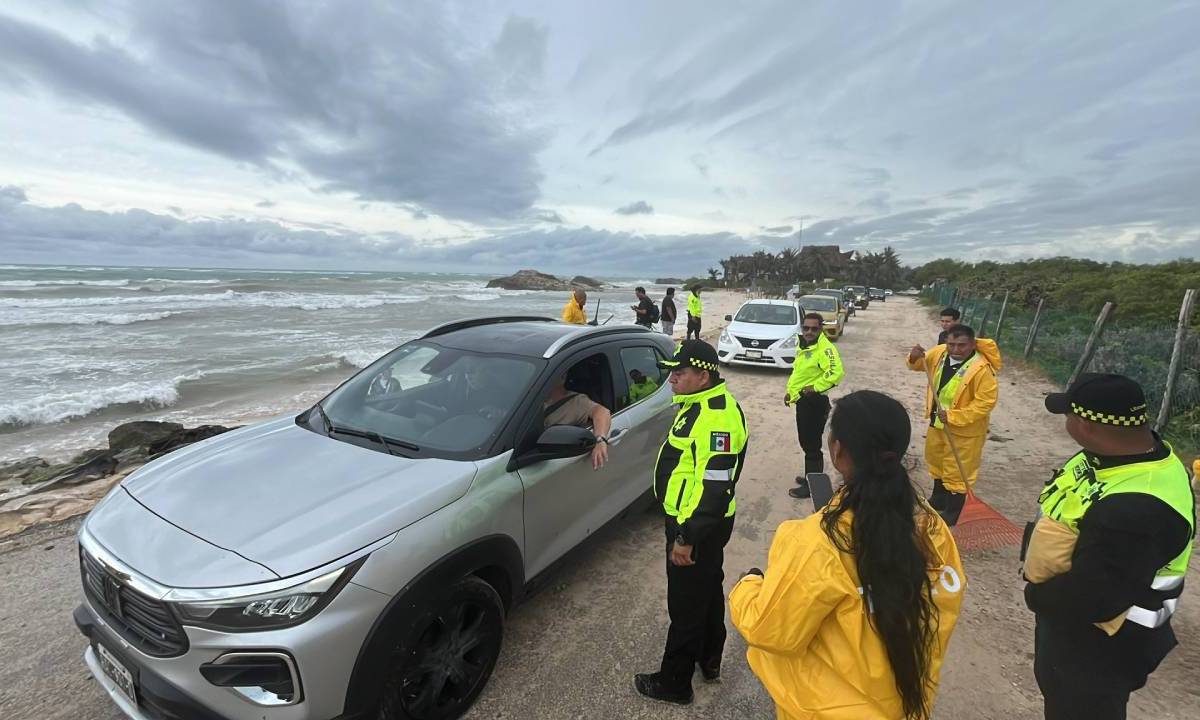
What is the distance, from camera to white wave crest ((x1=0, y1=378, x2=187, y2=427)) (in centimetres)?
784

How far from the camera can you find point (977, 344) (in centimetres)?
399

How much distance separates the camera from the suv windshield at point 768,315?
37.3ft

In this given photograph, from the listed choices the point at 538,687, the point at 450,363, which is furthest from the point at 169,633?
the point at 450,363

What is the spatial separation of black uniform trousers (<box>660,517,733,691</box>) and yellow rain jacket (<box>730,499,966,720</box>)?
77 cm

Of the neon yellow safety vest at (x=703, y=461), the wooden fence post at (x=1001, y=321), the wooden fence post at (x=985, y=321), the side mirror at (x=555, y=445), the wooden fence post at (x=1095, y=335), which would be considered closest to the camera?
the neon yellow safety vest at (x=703, y=461)

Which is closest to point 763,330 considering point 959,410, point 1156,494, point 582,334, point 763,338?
point 763,338

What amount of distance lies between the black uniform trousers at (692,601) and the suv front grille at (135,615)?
1.81m

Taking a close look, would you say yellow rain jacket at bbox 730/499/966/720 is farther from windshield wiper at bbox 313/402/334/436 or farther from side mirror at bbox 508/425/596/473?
windshield wiper at bbox 313/402/334/436

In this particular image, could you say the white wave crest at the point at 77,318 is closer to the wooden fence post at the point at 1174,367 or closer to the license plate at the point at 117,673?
the license plate at the point at 117,673

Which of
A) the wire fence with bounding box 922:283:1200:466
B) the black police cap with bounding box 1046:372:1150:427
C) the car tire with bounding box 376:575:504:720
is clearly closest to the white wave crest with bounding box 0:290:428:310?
the car tire with bounding box 376:575:504:720

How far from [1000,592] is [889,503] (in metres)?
3.05

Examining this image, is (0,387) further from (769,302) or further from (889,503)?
(769,302)

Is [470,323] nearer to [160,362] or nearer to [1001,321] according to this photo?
[160,362]

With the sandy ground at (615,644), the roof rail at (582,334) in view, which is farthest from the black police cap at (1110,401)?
the roof rail at (582,334)
